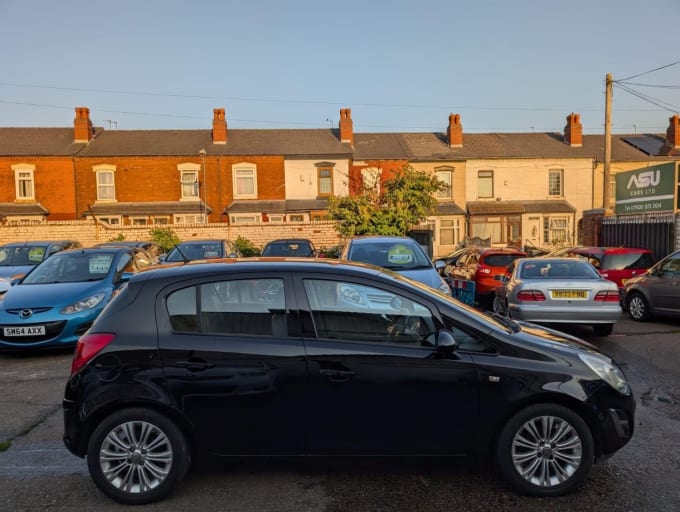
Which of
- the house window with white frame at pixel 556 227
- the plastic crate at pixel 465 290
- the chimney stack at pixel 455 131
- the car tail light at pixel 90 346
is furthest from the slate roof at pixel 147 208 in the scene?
the car tail light at pixel 90 346

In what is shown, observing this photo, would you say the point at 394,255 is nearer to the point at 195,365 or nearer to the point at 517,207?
the point at 195,365

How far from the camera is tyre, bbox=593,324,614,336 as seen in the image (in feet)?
30.2

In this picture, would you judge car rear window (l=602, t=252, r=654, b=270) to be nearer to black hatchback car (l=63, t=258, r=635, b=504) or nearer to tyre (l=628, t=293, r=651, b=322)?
tyre (l=628, t=293, r=651, b=322)

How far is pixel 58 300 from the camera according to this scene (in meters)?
8.05

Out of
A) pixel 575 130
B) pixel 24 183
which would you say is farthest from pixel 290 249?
pixel 575 130

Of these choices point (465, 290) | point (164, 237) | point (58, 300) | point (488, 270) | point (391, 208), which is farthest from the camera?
point (164, 237)

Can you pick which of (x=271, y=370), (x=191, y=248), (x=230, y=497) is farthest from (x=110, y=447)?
(x=191, y=248)

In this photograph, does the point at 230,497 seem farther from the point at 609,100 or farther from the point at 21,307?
the point at 609,100

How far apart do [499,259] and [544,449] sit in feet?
34.8

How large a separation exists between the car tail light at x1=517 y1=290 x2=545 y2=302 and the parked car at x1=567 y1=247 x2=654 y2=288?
15.8 ft

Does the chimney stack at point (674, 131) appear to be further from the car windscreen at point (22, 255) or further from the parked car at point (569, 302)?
the car windscreen at point (22, 255)

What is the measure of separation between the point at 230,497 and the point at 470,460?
5.56ft

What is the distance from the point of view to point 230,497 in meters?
3.76

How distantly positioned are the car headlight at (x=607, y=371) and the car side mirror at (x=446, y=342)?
39.8 inches
